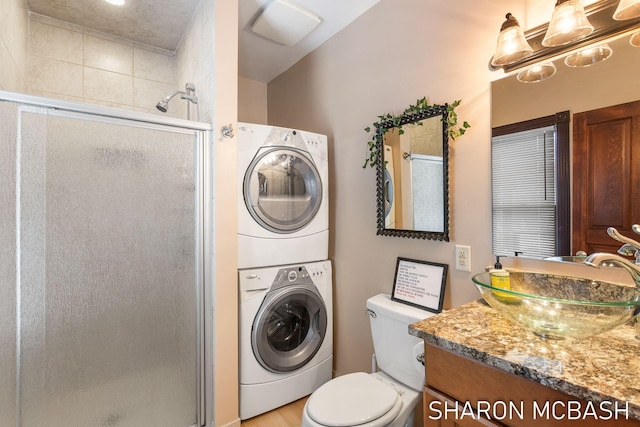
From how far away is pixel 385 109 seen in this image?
5.87 feet

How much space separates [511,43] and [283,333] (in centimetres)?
192

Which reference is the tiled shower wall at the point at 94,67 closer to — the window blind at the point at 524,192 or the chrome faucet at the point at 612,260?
the window blind at the point at 524,192

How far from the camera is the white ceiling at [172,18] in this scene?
1.85 m

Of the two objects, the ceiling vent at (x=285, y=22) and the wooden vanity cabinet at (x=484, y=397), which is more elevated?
the ceiling vent at (x=285, y=22)

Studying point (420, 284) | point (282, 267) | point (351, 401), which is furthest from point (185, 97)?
point (351, 401)

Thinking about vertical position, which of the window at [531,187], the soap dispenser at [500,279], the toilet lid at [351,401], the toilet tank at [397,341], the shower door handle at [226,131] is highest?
the shower door handle at [226,131]

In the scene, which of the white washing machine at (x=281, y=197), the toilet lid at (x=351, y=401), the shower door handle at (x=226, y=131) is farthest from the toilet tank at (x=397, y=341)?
the shower door handle at (x=226, y=131)

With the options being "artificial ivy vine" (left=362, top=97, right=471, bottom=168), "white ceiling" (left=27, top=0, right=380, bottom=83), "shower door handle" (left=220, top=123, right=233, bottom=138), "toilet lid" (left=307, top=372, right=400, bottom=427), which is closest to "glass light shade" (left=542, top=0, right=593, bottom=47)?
"artificial ivy vine" (left=362, top=97, right=471, bottom=168)

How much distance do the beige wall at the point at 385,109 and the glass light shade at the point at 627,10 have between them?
0.34 metres

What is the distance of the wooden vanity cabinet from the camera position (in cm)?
67

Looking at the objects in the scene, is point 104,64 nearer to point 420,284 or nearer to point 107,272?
point 107,272

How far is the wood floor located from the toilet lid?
2.06 ft

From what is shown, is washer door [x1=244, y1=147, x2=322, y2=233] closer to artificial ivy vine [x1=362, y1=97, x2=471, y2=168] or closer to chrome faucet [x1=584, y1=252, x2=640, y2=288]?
artificial ivy vine [x1=362, y1=97, x2=471, y2=168]

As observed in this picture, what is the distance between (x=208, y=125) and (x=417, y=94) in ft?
3.78
